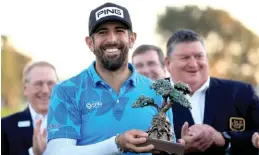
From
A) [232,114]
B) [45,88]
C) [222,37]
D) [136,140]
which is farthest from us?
[222,37]

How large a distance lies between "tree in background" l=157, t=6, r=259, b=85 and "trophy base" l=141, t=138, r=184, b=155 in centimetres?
3108

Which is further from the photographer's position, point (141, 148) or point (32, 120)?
point (32, 120)

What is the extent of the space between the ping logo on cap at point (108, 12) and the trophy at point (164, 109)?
55cm

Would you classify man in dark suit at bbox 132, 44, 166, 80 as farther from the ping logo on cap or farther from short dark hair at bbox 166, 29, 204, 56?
the ping logo on cap

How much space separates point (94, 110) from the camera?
4.45 meters

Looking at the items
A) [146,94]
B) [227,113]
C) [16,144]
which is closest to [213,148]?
[227,113]

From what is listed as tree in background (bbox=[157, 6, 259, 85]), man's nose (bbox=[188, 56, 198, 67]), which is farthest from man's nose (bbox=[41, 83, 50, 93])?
tree in background (bbox=[157, 6, 259, 85])

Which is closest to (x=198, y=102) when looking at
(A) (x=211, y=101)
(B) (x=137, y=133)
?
(A) (x=211, y=101)

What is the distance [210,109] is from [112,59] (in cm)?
178

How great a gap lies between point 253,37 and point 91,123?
35723mm

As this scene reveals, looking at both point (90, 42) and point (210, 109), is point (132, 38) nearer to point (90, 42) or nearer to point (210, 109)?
point (90, 42)

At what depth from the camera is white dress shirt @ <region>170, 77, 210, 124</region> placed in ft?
20.2

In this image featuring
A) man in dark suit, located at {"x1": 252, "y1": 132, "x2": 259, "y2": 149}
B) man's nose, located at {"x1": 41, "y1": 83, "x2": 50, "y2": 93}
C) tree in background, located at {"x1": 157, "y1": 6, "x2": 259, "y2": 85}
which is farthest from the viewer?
tree in background, located at {"x1": 157, "y1": 6, "x2": 259, "y2": 85}

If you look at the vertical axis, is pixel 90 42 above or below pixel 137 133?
above
